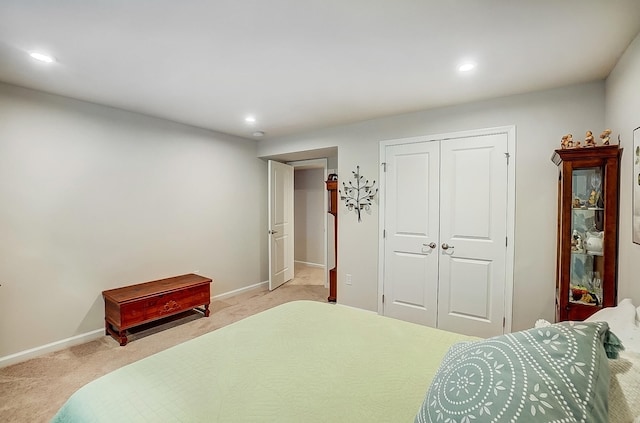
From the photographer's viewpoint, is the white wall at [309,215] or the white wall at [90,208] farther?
the white wall at [309,215]

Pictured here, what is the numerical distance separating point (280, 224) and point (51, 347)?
313 centimetres

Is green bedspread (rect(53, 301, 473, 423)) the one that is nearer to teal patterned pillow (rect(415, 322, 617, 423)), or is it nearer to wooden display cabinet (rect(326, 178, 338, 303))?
teal patterned pillow (rect(415, 322, 617, 423))

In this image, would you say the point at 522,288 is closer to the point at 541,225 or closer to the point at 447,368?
the point at 541,225

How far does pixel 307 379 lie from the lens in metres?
1.20

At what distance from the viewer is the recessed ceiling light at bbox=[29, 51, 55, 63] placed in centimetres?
204

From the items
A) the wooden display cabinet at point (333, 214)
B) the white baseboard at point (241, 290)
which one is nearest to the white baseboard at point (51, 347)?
the white baseboard at point (241, 290)

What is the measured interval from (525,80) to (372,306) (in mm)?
2803

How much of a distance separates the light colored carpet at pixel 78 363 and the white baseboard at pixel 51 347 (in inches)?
2.3

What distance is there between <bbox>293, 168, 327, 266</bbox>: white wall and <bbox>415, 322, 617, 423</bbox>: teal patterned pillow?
5784 mm

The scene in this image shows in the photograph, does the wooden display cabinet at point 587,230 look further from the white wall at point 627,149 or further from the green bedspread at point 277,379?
the green bedspread at point 277,379

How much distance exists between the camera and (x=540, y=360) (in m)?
0.74

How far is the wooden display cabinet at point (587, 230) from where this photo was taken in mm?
2059

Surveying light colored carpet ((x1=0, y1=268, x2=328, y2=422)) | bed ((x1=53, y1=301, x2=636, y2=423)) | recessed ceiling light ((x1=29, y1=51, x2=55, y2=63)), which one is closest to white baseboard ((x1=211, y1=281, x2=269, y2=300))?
light colored carpet ((x1=0, y1=268, x2=328, y2=422))

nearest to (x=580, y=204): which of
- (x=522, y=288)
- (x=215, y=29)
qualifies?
(x=522, y=288)
